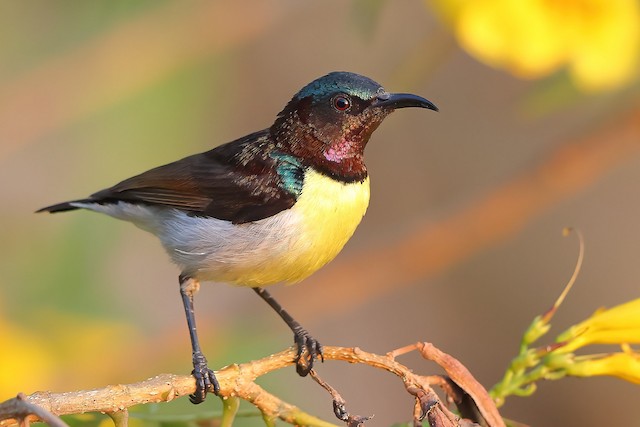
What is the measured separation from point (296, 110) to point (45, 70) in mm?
1460

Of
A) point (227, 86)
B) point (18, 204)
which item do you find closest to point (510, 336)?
point (227, 86)

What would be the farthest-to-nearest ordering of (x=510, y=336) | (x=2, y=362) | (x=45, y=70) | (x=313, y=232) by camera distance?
(x=510, y=336) → (x=45, y=70) → (x=2, y=362) → (x=313, y=232)

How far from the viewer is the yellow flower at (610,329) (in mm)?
1728

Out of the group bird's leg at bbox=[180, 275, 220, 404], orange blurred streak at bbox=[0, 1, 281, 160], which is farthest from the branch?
orange blurred streak at bbox=[0, 1, 281, 160]

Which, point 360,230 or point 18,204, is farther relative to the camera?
point 360,230

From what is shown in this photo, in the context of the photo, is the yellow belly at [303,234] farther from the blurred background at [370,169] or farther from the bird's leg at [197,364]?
the blurred background at [370,169]

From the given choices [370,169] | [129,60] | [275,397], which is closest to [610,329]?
[275,397]

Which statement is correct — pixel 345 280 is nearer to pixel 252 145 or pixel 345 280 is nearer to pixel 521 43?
pixel 252 145

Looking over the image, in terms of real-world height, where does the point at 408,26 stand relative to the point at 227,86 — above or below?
above

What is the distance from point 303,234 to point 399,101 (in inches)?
14.1

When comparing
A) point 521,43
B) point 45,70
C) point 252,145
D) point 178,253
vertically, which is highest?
point 45,70

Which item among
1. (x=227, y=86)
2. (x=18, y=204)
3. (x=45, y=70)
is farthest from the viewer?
(x=18, y=204)

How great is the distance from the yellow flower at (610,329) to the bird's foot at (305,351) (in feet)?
1.87

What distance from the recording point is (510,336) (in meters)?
4.77
